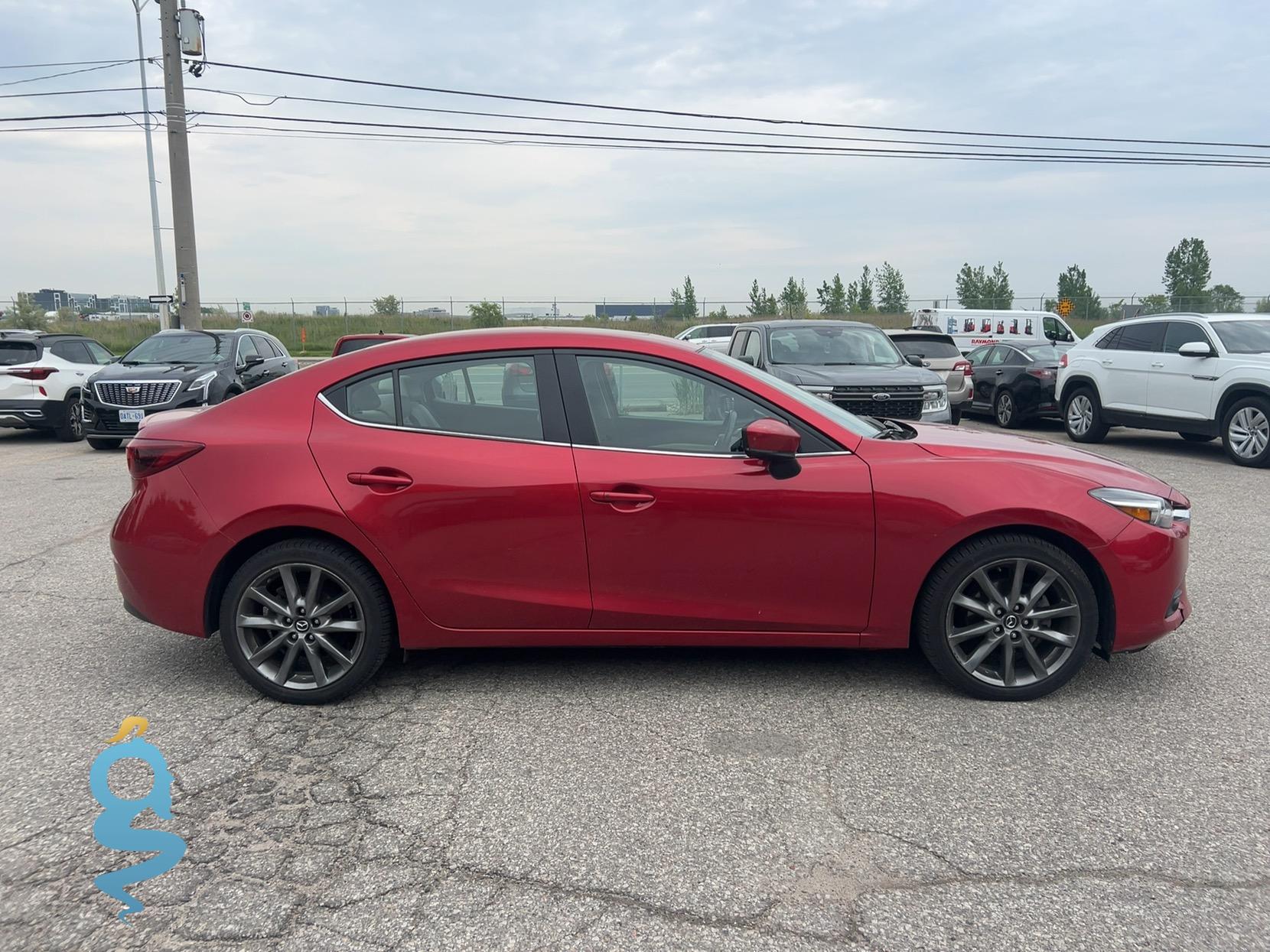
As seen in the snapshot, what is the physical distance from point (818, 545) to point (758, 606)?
14.2 inches

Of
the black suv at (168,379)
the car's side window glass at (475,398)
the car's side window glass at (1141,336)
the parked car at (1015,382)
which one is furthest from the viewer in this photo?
the parked car at (1015,382)

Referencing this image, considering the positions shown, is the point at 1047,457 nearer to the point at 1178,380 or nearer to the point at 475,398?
the point at 475,398

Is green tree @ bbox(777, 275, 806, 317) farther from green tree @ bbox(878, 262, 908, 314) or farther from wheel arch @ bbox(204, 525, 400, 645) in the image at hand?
wheel arch @ bbox(204, 525, 400, 645)

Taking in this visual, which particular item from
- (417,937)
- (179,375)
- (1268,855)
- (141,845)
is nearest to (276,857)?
(141,845)

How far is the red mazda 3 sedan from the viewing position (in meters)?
3.94

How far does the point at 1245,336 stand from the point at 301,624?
38.7 ft

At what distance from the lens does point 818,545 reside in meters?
3.96

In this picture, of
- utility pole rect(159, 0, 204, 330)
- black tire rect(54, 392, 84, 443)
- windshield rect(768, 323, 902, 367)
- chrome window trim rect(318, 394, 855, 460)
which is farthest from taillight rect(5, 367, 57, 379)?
chrome window trim rect(318, 394, 855, 460)

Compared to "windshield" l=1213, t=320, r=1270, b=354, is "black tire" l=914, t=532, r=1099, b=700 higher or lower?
lower

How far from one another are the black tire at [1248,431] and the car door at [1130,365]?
1271 mm

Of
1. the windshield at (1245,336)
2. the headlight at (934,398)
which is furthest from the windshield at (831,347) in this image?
the windshield at (1245,336)

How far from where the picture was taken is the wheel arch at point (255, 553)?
4039 millimetres

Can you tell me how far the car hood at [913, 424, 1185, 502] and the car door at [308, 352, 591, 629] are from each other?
1649 millimetres

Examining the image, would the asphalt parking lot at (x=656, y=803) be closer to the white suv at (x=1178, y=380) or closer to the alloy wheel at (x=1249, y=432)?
the alloy wheel at (x=1249, y=432)
